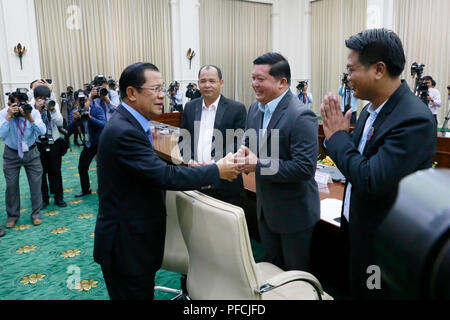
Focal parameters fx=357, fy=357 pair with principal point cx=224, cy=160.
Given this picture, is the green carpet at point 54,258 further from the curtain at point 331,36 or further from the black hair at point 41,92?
the curtain at point 331,36

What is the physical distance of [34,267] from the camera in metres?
2.84

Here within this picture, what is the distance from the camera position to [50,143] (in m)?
3.97

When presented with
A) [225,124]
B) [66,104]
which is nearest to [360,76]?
[225,124]

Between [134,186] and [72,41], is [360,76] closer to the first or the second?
[134,186]

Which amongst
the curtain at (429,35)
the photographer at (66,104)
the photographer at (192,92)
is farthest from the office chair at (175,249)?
the curtain at (429,35)

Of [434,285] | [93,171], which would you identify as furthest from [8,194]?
[434,285]

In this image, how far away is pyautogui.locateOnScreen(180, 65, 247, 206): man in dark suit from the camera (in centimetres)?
274

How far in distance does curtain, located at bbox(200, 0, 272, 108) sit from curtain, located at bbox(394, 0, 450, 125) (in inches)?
195

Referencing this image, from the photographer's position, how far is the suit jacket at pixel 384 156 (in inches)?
43.7

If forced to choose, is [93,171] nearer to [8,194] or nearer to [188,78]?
[8,194]

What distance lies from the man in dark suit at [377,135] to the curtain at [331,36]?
11389mm

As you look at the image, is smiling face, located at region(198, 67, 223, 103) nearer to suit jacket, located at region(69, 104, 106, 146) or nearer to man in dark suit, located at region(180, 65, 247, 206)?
man in dark suit, located at region(180, 65, 247, 206)

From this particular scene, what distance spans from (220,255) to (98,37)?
11.1 m

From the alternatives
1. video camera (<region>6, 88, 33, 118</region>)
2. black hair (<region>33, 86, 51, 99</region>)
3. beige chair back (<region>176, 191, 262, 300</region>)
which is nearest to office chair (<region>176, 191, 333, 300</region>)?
beige chair back (<region>176, 191, 262, 300</region>)
